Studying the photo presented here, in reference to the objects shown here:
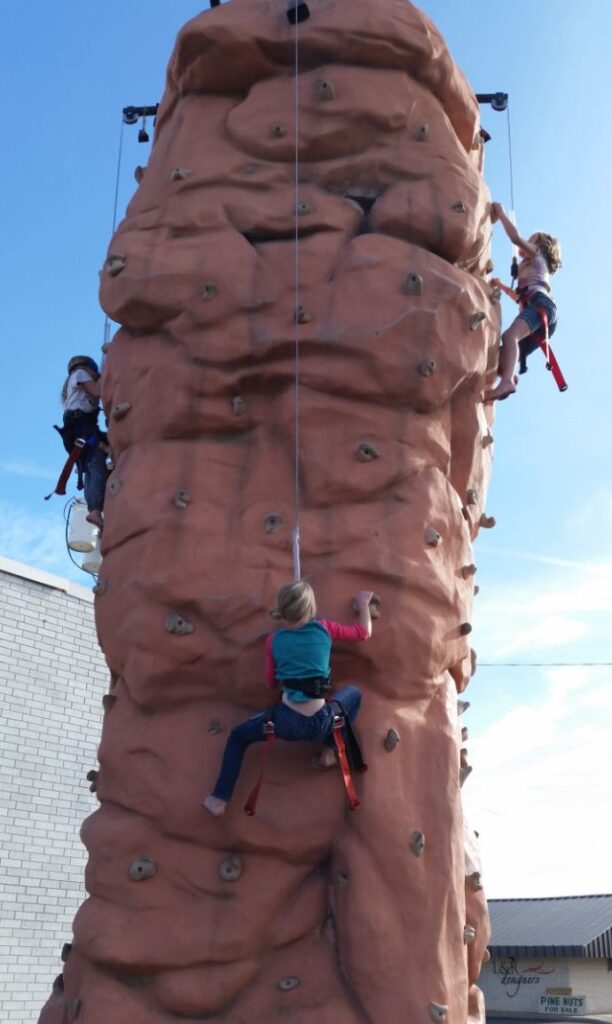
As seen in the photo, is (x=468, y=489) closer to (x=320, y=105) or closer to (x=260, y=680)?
(x=260, y=680)

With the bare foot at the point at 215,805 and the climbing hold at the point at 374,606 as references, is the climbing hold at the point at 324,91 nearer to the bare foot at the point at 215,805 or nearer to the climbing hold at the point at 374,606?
the climbing hold at the point at 374,606

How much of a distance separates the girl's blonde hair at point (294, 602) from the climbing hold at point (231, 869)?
99 centimetres

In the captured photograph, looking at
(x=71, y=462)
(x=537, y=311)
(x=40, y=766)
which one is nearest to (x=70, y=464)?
(x=71, y=462)

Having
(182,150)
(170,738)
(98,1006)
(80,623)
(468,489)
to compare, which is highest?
(182,150)

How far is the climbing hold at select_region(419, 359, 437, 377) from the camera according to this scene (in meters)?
4.52

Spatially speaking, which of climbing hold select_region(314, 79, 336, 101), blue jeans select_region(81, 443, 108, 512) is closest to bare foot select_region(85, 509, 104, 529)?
blue jeans select_region(81, 443, 108, 512)

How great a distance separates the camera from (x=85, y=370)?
5844 millimetres

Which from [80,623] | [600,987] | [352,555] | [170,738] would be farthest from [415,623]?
[600,987]

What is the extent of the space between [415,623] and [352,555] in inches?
15.4

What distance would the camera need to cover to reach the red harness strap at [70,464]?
18.4 ft

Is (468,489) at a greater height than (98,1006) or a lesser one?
greater

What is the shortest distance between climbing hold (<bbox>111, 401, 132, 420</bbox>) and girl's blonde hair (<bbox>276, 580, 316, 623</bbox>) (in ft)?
4.82

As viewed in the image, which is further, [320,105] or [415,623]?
[320,105]

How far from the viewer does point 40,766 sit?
8766 millimetres
